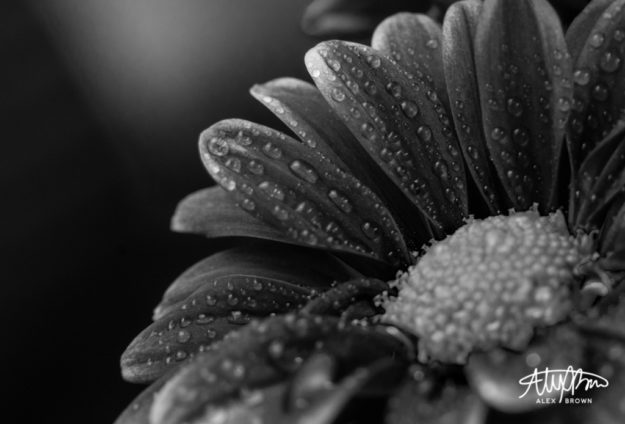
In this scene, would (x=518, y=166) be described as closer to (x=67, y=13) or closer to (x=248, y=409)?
(x=248, y=409)

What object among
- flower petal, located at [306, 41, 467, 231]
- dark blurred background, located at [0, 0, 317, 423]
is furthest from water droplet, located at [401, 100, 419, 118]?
dark blurred background, located at [0, 0, 317, 423]

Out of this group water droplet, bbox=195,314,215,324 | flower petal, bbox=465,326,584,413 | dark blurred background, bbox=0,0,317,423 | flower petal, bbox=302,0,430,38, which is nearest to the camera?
flower petal, bbox=465,326,584,413

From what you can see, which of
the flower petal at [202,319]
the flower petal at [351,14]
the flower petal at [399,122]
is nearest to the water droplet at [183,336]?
the flower petal at [202,319]

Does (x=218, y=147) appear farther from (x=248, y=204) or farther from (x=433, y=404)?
(x=433, y=404)

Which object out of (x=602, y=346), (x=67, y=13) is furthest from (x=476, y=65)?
(x=67, y=13)

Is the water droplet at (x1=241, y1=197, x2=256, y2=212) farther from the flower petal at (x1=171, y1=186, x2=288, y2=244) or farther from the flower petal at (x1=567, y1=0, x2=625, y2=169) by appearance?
the flower petal at (x1=567, y1=0, x2=625, y2=169)
